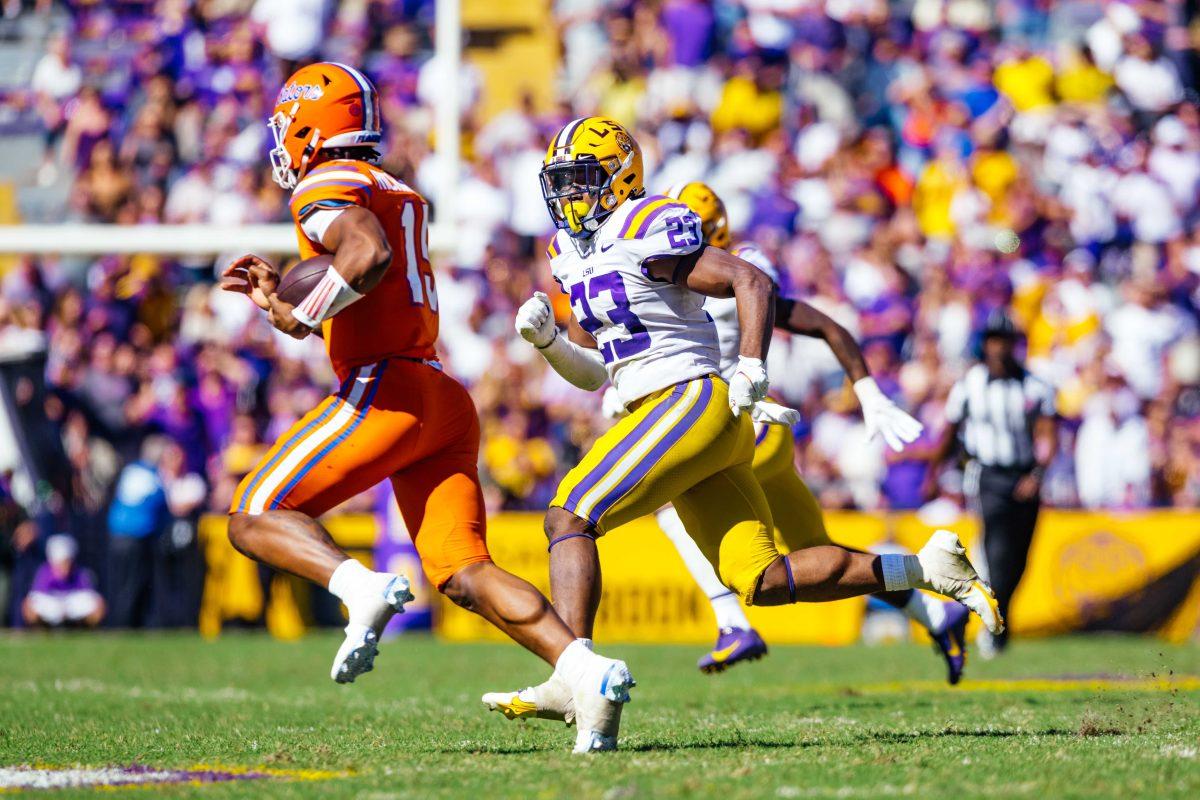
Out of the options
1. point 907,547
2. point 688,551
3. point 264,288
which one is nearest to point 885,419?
point 688,551

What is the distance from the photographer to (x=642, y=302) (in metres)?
5.07

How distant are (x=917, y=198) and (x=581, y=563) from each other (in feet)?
31.1

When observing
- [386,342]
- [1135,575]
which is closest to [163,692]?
[386,342]

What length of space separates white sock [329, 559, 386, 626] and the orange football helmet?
1.28m

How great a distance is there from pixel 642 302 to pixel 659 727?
146 centimetres

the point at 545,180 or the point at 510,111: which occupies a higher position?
the point at 510,111

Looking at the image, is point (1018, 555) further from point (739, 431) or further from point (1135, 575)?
point (739, 431)

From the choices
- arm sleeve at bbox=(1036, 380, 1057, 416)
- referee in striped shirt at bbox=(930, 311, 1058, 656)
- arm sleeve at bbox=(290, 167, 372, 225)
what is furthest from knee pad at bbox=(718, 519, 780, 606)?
arm sleeve at bbox=(1036, 380, 1057, 416)

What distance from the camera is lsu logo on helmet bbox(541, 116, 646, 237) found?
5184mm

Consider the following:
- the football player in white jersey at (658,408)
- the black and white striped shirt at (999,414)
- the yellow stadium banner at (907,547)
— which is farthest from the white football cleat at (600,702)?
the yellow stadium banner at (907,547)

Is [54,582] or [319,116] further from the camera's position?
[54,582]

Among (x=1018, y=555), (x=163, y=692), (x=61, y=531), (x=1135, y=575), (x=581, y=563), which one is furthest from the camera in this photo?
(x=61, y=531)

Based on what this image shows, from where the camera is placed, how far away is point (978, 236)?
13266 millimetres

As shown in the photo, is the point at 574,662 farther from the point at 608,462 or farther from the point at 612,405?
the point at 612,405
